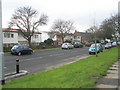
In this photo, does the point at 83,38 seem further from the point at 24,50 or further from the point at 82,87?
the point at 82,87

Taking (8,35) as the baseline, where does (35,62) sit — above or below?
below

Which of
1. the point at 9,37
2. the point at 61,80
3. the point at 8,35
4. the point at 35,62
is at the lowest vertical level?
the point at 35,62

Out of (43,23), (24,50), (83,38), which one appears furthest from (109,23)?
(83,38)

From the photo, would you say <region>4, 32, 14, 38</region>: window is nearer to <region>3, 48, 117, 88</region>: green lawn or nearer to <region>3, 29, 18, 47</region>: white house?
<region>3, 29, 18, 47</region>: white house

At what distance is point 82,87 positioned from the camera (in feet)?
15.9

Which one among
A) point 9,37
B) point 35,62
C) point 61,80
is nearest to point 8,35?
point 9,37

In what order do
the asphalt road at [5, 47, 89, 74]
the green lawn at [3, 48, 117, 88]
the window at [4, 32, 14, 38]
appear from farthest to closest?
the window at [4, 32, 14, 38] < the asphalt road at [5, 47, 89, 74] < the green lawn at [3, 48, 117, 88]

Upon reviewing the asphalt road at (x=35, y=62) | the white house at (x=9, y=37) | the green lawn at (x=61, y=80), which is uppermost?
the white house at (x=9, y=37)

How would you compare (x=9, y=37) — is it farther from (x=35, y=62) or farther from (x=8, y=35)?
(x=35, y=62)

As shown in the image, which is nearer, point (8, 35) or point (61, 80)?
point (61, 80)

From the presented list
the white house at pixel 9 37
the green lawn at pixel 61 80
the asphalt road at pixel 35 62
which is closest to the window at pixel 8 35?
the white house at pixel 9 37

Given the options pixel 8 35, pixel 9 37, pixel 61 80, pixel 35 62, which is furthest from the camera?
pixel 9 37

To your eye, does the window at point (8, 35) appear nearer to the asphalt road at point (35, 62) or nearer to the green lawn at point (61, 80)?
the asphalt road at point (35, 62)

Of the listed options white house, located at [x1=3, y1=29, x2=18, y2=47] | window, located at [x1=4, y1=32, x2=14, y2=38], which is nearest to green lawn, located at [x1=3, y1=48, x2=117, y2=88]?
white house, located at [x1=3, y1=29, x2=18, y2=47]
